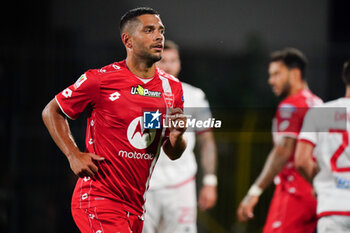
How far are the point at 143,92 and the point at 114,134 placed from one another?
239 millimetres

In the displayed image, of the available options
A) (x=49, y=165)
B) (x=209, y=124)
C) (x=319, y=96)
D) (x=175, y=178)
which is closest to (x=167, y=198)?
(x=175, y=178)

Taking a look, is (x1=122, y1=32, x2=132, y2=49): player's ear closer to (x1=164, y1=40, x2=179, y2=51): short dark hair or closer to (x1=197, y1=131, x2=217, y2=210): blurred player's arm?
(x1=164, y1=40, x2=179, y2=51): short dark hair

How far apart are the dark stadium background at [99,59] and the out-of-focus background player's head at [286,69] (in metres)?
0.07

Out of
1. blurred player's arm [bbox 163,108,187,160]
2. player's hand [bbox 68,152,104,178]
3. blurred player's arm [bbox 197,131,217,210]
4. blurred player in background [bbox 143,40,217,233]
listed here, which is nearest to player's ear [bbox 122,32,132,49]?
blurred player's arm [bbox 163,108,187,160]

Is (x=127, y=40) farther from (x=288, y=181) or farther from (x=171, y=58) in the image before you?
(x=288, y=181)

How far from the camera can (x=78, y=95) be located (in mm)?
2348

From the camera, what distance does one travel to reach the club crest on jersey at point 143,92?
243 cm

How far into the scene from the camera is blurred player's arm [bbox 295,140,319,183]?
3.12 meters

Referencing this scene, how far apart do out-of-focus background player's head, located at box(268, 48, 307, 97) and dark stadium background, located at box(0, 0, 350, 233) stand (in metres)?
0.07

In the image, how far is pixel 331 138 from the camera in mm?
2941

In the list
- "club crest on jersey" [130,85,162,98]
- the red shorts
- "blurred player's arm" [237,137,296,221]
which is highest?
"club crest on jersey" [130,85,162,98]

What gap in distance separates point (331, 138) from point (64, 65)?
1817mm

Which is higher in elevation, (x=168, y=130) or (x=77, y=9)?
(x=77, y=9)

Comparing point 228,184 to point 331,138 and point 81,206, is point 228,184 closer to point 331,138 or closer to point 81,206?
point 331,138
